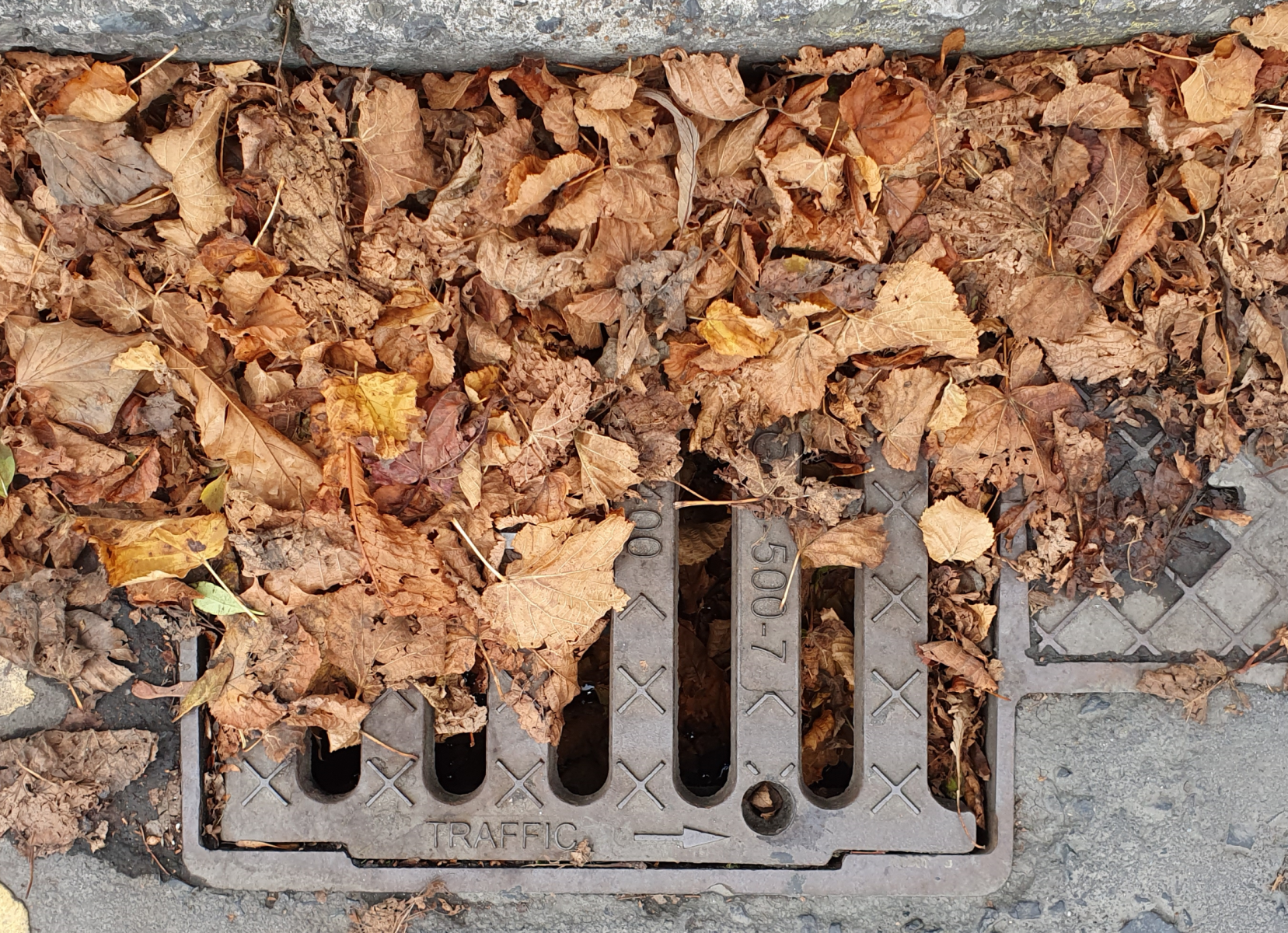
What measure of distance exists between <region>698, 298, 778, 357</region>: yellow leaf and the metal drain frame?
0.70 metres

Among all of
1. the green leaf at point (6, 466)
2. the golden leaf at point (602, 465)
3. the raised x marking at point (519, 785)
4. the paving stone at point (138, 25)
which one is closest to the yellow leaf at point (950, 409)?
the golden leaf at point (602, 465)

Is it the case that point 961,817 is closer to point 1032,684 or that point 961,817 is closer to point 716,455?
point 1032,684

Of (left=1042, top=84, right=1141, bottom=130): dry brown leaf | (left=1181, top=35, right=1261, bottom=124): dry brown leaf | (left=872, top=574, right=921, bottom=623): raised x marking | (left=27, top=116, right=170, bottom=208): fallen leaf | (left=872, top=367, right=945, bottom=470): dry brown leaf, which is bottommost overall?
(left=872, top=574, right=921, bottom=623): raised x marking

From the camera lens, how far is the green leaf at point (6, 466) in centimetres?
162

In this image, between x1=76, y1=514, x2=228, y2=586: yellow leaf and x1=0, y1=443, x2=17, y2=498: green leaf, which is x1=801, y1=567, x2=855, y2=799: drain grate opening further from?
x1=0, y1=443, x2=17, y2=498: green leaf

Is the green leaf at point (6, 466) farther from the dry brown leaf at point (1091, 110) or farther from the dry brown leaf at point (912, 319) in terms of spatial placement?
the dry brown leaf at point (1091, 110)

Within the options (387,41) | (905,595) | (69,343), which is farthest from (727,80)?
(69,343)

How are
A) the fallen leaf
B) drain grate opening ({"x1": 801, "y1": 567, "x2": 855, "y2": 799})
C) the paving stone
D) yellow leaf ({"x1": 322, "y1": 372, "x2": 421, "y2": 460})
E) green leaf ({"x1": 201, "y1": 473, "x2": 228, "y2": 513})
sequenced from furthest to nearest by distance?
drain grate opening ({"x1": 801, "y1": 567, "x2": 855, "y2": 799}) < green leaf ({"x1": 201, "y1": 473, "x2": 228, "y2": 513}) < yellow leaf ({"x1": 322, "y1": 372, "x2": 421, "y2": 460}) < the fallen leaf < the paving stone

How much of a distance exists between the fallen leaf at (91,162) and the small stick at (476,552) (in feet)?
2.68

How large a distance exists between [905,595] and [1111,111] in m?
1.00

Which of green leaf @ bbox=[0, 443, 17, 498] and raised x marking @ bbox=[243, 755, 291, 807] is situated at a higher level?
green leaf @ bbox=[0, 443, 17, 498]

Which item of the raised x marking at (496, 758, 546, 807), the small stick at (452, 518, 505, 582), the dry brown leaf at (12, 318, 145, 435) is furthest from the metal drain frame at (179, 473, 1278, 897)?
the small stick at (452, 518, 505, 582)

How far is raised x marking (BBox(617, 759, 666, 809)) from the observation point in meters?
1.74

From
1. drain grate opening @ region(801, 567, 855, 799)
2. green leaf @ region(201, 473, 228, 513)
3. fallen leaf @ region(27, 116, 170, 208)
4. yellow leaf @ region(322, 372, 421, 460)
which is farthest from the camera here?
drain grate opening @ region(801, 567, 855, 799)
